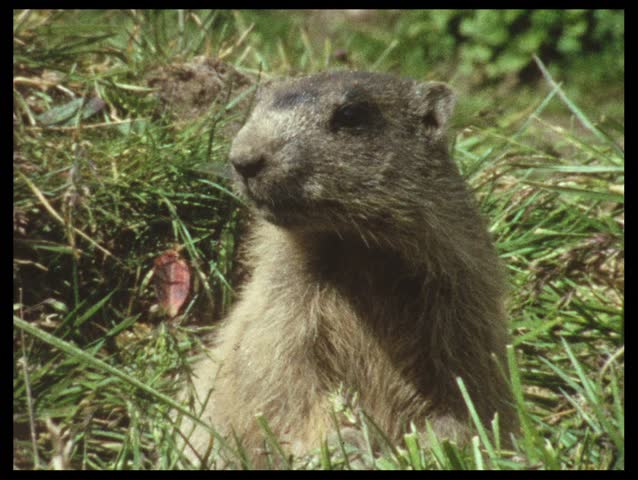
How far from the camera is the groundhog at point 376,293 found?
411 centimetres

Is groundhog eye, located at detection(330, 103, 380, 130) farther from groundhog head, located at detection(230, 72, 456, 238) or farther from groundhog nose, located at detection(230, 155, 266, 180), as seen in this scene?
groundhog nose, located at detection(230, 155, 266, 180)

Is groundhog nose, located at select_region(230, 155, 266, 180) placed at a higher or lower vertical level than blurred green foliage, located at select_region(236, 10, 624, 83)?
lower

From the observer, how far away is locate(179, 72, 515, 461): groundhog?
162 inches

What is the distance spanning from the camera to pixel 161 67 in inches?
228

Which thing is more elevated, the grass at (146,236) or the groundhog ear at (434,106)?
the groundhog ear at (434,106)

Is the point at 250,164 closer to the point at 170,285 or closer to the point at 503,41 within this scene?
the point at 170,285

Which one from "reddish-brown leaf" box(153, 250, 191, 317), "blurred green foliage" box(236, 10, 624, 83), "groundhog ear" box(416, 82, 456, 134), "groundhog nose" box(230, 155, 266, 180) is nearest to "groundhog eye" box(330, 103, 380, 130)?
"groundhog ear" box(416, 82, 456, 134)

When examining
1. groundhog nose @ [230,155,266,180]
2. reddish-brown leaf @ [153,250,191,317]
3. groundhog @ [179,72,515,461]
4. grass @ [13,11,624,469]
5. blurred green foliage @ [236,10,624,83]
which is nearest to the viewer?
groundhog nose @ [230,155,266,180]

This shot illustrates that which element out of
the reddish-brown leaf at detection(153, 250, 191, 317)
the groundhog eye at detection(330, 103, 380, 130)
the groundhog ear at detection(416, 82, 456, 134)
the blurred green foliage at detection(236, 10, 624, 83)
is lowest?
the reddish-brown leaf at detection(153, 250, 191, 317)

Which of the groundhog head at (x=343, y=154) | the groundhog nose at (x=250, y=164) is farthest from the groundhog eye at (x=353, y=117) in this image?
the groundhog nose at (x=250, y=164)

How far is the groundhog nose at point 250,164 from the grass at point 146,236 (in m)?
0.98

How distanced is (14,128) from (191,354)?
1424 mm

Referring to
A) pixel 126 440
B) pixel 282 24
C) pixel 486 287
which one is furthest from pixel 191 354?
pixel 282 24

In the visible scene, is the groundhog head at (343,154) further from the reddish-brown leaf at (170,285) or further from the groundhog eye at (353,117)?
the reddish-brown leaf at (170,285)
